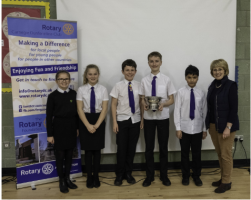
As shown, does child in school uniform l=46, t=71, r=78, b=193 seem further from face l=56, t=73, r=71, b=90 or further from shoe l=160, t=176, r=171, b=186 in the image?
shoe l=160, t=176, r=171, b=186

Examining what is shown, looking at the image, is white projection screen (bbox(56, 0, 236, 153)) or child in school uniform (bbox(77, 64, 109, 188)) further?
white projection screen (bbox(56, 0, 236, 153))

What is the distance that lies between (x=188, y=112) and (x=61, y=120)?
1613 mm

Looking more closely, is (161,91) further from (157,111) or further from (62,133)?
(62,133)

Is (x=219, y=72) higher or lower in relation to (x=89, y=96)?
higher

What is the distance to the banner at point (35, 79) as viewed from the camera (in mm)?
2516

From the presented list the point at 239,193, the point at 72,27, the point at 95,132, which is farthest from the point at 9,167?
the point at 239,193

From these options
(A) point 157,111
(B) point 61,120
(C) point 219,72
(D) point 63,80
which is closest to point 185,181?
(A) point 157,111

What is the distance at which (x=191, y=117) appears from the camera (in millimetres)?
2441

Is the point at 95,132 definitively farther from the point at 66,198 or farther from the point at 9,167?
the point at 9,167

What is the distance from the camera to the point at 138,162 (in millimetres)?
3094

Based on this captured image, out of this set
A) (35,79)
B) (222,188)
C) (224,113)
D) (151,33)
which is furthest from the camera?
(151,33)

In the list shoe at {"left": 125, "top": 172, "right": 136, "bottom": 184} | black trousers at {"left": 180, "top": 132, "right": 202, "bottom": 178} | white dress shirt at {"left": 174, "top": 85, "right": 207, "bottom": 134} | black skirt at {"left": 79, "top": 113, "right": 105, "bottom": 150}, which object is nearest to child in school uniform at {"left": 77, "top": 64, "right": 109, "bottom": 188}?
black skirt at {"left": 79, "top": 113, "right": 105, "bottom": 150}

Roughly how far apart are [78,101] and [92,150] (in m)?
0.68

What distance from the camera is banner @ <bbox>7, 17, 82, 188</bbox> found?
8.25 ft
